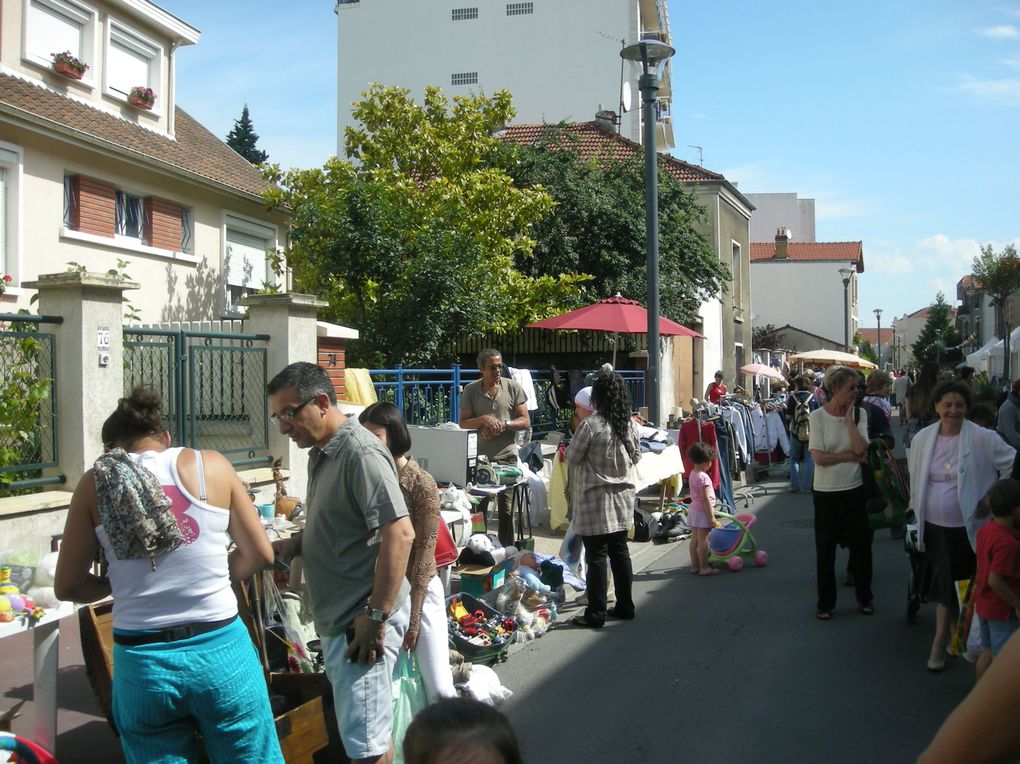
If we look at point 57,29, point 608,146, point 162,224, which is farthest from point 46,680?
point 608,146

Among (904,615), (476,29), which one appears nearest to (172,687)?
(904,615)

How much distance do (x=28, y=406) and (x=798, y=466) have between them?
11.3m

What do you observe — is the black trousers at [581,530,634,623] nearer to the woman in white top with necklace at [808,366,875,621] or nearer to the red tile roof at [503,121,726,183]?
the woman in white top with necklace at [808,366,875,621]

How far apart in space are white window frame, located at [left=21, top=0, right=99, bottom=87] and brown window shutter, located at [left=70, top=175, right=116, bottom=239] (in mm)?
1926

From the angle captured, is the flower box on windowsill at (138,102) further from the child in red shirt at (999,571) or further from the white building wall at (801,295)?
the white building wall at (801,295)

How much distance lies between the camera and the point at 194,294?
17172mm

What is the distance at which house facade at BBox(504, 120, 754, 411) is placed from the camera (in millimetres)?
24562

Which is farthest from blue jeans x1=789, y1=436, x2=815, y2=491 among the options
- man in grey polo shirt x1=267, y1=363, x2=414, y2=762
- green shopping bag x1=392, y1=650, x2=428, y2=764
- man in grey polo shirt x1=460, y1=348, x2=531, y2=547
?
man in grey polo shirt x1=267, y1=363, x2=414, y2=762

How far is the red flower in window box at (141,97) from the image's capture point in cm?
1639

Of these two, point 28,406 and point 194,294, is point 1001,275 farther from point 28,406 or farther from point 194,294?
point 28,406

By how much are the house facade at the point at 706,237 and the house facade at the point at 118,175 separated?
8.82 m

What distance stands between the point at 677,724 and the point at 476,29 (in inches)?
1506

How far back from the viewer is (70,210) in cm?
1439

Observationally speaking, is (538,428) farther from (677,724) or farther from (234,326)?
(677,724)
